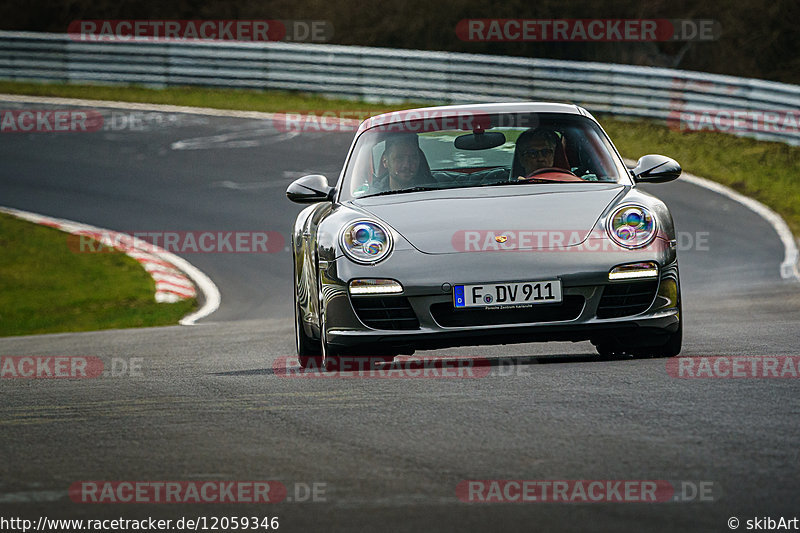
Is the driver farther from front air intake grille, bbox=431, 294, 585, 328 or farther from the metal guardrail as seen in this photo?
the metal guardrail

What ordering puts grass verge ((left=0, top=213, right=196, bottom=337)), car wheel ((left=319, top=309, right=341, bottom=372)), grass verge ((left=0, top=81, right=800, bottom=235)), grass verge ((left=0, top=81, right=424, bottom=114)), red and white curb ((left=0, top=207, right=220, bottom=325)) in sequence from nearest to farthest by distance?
car wheel ((left=319, top=309, right=341, bottom=372)) < grass verge ((left=0, top=213, right=196, bottom=337)) < red and white curb ((left=0, top=207, right=220, bottom=325)) < grass verge ((left=0, top=81, right=800, bottom=235)) < grass verge ((left=0, top=81, right=424, bottom=114))

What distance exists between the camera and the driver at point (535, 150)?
8.22 meters

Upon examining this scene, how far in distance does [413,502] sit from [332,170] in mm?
17661

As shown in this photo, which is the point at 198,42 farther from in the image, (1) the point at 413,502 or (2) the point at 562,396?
(1) the point at 413,502

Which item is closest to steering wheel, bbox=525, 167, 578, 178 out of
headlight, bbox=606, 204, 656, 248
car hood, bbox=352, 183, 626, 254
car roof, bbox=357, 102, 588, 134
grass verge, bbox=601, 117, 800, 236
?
car hood, bbox=352, 183, 626, 254

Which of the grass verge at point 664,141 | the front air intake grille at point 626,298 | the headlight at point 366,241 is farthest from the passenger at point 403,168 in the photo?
the grass verge at point 664,141

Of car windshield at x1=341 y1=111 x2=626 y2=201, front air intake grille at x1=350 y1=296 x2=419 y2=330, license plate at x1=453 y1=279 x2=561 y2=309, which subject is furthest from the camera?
car windshield at x1=341 y1=111 x2=626 y2=201

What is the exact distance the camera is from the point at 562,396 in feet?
21.0

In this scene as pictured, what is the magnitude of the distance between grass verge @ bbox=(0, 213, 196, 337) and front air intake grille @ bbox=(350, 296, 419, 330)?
7.67 metres

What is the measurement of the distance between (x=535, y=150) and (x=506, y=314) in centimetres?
147

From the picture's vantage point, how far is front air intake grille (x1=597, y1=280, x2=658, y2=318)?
721 centimetres

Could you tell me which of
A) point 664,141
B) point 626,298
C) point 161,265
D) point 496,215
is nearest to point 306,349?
point 496,215

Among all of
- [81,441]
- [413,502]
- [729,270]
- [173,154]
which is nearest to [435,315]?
[81,441]

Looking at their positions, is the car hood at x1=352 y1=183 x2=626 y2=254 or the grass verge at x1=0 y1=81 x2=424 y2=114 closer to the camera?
the car hood at x1=352 y1=183 x2=626 y2=254
